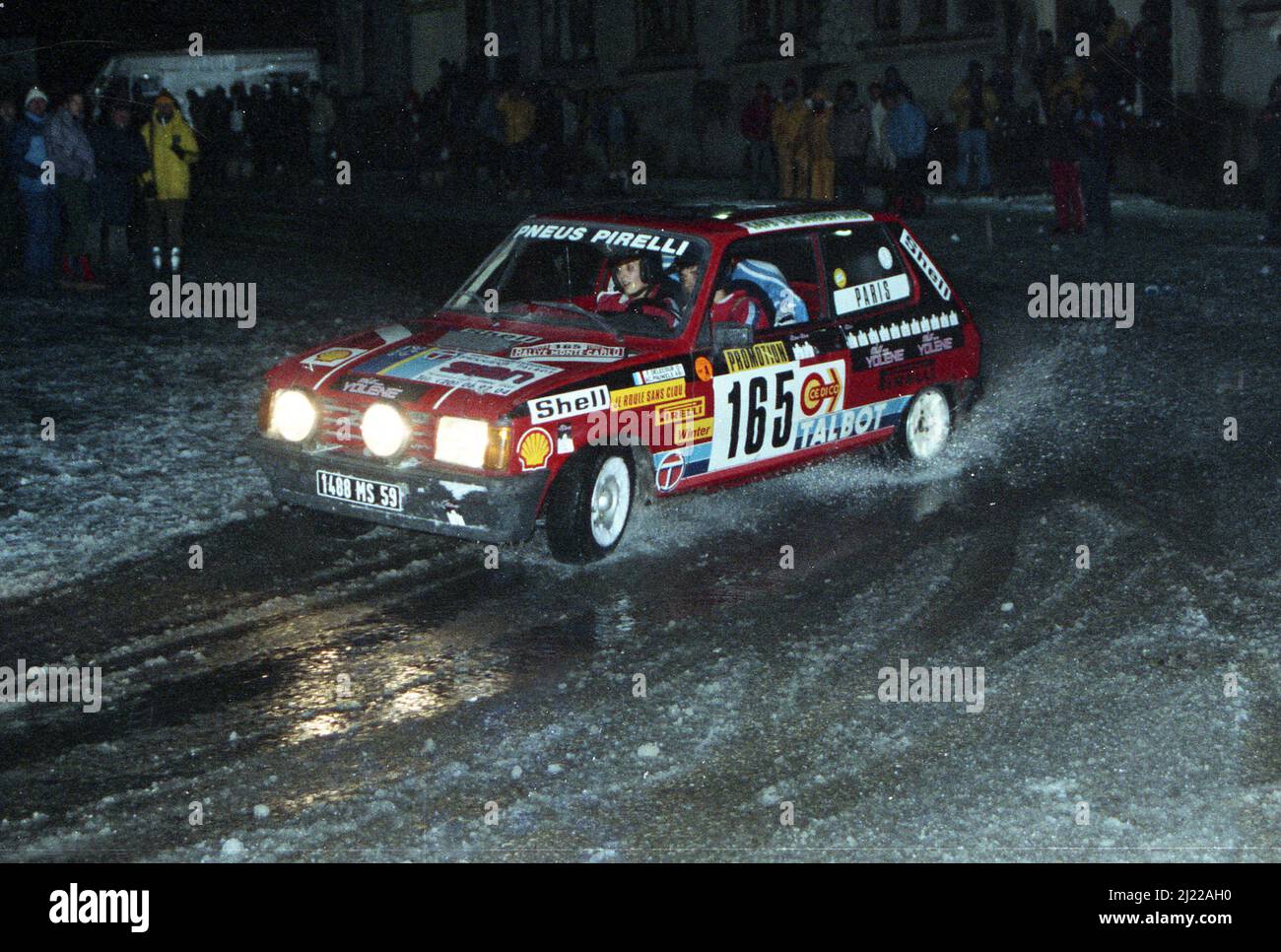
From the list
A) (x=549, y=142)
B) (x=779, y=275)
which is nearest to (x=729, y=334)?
(x=779, y=275)

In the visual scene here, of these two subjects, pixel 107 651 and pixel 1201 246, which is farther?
pixel 1201 246

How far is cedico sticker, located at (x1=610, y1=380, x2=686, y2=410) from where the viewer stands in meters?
7.75

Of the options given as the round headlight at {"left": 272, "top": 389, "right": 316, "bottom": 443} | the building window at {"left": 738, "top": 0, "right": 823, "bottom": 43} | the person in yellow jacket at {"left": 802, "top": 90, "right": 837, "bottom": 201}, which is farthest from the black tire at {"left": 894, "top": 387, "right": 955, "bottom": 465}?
the building window at {"left": 738, "top": 0, "right": 823, "bottom": 43}

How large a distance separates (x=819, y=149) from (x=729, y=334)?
604 inches

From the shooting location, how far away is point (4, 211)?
698 inches

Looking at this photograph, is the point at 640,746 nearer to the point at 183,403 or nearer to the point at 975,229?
the point at 183,403

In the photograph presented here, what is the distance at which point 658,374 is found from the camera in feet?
26.1

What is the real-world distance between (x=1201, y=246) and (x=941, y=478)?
11.0 metres

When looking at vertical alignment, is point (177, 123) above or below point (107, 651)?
above

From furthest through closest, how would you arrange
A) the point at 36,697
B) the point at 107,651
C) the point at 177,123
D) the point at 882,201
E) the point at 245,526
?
the point at 882,201 → the point at 177,123 → the point at 245,526 → the point at 107,651 → the point at 36,697

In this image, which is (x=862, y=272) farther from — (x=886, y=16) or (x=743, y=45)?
(x=743, y=45)

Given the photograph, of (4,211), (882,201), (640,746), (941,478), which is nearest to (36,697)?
(640,746)

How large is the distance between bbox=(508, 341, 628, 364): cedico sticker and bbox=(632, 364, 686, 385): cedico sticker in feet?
0.48

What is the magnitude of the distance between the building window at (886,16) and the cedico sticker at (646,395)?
24478 millimetres
